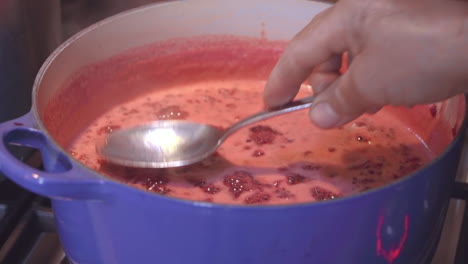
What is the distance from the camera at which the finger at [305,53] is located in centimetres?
53

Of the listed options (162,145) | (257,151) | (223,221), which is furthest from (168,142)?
(223,221)

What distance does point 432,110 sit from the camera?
75 centimetres

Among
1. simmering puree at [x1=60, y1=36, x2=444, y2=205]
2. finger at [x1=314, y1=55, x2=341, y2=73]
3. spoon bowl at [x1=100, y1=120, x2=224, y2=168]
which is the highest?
finger at [x1=314, y1=55, x2=341, y2=73]

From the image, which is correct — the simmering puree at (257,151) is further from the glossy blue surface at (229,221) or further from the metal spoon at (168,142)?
the glossy blue surface at (229,221)

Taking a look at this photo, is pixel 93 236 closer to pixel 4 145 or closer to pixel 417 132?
pixel 4 145

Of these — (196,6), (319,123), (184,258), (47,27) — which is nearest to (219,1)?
(196,6)

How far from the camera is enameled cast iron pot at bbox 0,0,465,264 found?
16.4 inches

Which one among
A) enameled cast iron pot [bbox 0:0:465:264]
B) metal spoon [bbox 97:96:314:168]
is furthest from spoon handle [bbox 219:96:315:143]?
enameled cast iron pot [bbox 0:0:465:264]

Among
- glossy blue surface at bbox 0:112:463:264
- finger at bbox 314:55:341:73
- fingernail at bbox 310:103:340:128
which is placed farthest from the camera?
finger at bbox 314:55:341:73

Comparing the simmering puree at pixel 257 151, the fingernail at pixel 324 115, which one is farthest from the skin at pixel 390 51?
the simmering puree at pixel 257 151

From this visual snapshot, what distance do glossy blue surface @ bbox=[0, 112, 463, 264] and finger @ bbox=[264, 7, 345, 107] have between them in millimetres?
147

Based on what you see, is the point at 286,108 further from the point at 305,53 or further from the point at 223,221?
the point at 223,221

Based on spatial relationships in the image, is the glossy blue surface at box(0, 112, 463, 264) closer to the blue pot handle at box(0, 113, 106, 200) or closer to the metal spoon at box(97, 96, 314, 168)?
the blue pot handle at box(0, 113, 106, 200)

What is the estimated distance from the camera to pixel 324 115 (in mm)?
531
